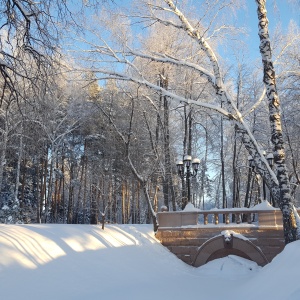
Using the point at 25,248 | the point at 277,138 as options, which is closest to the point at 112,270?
the point at 25,248

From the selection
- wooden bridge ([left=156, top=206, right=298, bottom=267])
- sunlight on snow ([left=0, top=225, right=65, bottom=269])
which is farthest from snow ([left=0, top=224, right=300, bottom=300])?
wooden bridge ([left=156, top=206, right=298, bottom=267])

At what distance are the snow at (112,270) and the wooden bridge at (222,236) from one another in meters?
0.60

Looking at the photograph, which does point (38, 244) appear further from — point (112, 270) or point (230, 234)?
point (230, 234)

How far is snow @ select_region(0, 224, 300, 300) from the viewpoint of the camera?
630cm

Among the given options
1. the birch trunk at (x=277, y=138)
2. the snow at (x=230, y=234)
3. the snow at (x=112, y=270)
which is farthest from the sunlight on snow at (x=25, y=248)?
the snow at (x=230, y=234)

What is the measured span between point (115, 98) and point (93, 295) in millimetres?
16359

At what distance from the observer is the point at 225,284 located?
11.0m

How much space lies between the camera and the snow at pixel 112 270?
20.7ft

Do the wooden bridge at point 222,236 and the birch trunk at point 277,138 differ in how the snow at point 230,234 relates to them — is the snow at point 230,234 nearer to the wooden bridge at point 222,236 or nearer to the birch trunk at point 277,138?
the wooden bridge at point 222,236

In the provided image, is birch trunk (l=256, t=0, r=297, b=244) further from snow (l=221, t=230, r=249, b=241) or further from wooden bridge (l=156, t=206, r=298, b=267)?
snow (l=221, t=230, r=249, b=241)

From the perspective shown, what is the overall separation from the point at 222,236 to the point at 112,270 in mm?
6251

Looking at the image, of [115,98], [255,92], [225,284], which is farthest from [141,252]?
[255,92]

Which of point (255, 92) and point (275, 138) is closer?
point (275, 138)

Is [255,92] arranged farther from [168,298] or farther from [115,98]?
[168,298]
